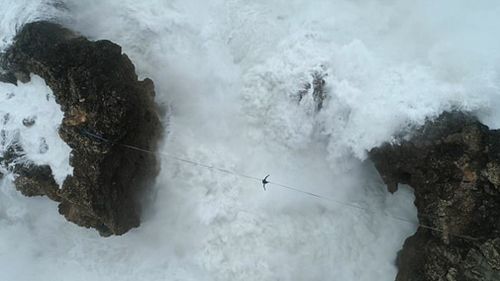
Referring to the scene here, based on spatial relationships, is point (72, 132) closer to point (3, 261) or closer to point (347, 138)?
point (3, 261)

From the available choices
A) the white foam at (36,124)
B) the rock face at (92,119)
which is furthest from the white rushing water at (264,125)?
the rock face at (92,119)

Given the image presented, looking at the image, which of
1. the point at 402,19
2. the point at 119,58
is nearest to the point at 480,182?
the point at 402,19

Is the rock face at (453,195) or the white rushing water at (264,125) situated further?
the white rushing water at (264,125)

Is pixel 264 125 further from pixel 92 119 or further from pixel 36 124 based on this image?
pixel 36 124

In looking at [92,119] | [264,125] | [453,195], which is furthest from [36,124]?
[453,195]

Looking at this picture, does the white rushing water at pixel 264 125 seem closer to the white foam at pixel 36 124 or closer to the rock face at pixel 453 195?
the white foam at pixel 36 124
